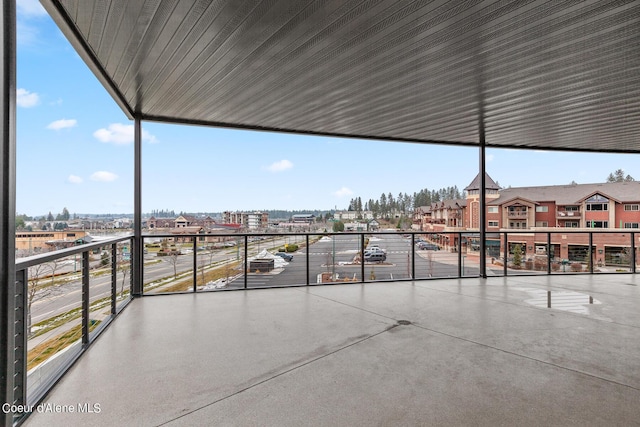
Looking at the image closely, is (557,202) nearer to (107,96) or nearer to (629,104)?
(629,104)

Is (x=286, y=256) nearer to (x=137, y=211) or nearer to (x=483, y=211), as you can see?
(x=137, y=211)

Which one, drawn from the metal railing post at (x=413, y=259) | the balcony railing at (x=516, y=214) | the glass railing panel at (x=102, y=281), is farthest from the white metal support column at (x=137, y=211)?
the balcony railing at (x=516, y=214)

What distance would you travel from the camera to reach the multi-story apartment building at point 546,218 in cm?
574

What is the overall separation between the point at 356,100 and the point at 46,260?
315 centimetres

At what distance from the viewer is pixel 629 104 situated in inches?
143

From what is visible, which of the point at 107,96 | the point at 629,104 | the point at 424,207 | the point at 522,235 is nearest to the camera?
the point at 107,96

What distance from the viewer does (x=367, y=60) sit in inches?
107

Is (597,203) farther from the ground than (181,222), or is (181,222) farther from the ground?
(597,203)

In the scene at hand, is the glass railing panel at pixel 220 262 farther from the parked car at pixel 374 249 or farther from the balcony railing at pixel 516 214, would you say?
the balcony railing at pixel 516 214

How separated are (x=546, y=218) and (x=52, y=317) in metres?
7.40

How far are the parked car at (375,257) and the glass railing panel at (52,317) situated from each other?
3.89 metres

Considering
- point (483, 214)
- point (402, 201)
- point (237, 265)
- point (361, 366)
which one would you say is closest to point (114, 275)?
point (237, 265)

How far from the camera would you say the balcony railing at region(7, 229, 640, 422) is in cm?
191

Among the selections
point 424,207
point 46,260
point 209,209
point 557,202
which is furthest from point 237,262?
point 557,202
